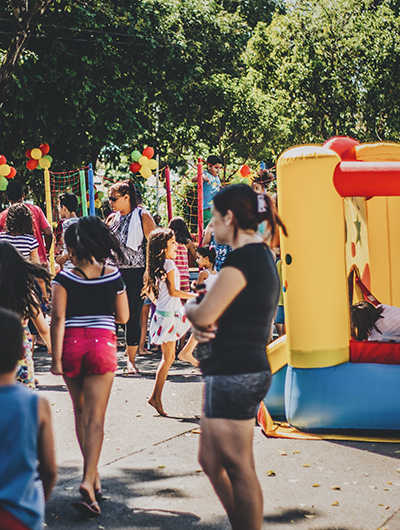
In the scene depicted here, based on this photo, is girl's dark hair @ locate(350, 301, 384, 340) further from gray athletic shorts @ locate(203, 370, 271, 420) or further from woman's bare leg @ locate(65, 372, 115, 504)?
gray athletic shorts @ locate(203, 370, 271, 420)

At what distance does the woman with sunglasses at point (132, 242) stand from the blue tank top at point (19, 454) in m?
5.36

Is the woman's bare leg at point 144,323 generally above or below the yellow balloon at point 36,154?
below

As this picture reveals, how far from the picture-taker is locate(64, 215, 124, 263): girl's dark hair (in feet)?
13.0

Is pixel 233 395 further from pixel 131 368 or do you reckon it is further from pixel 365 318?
pixel 131 368

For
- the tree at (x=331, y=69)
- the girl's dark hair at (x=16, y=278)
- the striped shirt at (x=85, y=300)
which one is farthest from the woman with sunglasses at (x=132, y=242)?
the tree at (x=331, y=69)

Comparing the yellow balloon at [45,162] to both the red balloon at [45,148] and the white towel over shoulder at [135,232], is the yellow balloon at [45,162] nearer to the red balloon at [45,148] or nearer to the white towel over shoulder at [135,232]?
the red balloon at [45,148]

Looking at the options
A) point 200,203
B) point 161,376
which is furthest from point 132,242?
point 200,203

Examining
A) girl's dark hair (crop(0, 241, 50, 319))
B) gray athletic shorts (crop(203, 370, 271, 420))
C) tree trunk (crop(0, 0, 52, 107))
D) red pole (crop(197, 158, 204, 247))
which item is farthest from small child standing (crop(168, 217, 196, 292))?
tree trunk (crop(0, 0, 52, 107))

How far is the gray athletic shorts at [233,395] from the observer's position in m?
2.90

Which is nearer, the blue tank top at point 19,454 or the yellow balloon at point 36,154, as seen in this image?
the blue tank top at point 19,454

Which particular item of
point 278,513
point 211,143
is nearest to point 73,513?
point 278,513

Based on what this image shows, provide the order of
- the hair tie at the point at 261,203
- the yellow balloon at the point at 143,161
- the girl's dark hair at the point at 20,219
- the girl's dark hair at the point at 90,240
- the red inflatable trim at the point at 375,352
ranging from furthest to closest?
the yellow balloon at the point at 143,161, the girl's dark hair at the point at 20,219, the red inflatable trim at the point at 375,352, the girl's dark hair at the point at 90,240, the hair tie at the point at 261,203

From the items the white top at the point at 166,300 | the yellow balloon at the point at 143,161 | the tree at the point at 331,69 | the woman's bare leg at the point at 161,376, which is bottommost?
the woman's bare leg at the point at 161,376

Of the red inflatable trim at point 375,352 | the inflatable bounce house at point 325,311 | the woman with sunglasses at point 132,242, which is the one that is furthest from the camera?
the woman with sunglasses at point 132,242
